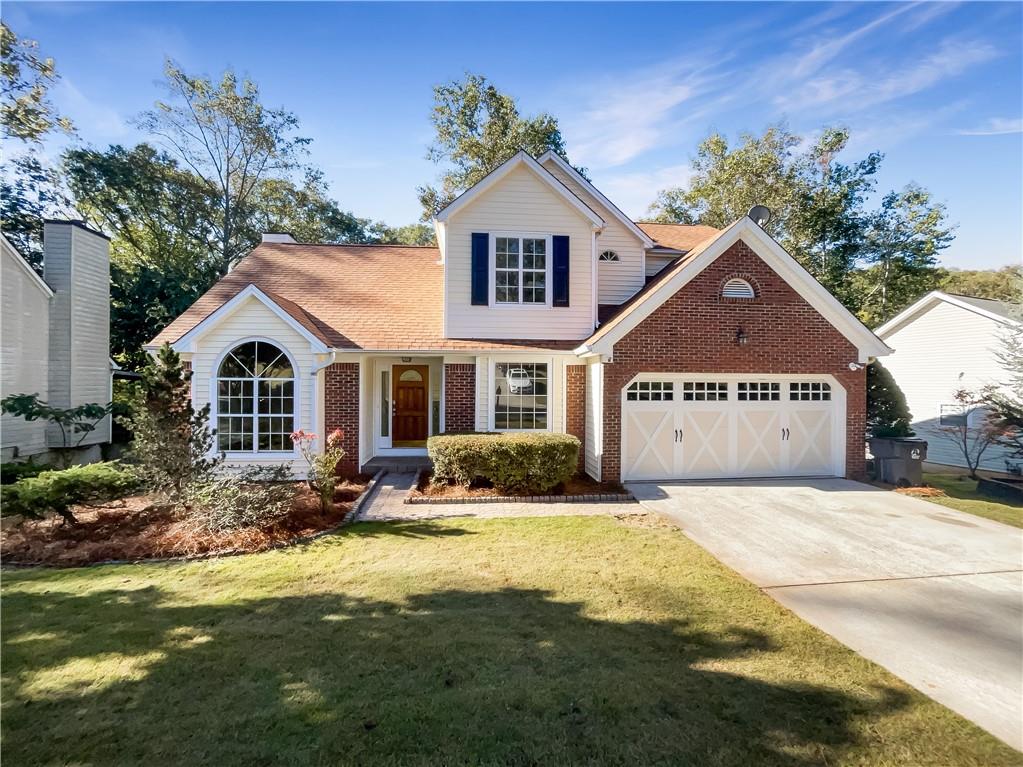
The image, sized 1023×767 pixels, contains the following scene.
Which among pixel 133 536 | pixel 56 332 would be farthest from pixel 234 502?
pixel 56 332

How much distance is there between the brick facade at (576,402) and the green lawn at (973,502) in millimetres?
7167

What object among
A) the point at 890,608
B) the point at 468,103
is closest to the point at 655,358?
the point at 890,608

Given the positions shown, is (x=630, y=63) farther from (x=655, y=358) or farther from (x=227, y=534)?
(x=227, y=534)

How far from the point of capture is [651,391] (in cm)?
1054

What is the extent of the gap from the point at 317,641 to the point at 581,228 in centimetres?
1064

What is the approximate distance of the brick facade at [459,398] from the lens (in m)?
11.3

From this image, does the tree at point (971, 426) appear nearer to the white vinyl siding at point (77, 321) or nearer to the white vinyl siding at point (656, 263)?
the white vinyl siding at point (656, 263)

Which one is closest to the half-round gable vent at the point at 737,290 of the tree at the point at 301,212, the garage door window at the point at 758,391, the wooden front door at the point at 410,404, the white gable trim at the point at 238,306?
the garage door window at the point at 758,391

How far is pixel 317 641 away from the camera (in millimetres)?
4145

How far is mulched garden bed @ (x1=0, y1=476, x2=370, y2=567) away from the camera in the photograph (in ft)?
20.4

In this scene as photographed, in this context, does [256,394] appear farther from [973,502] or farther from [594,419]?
[973,502]

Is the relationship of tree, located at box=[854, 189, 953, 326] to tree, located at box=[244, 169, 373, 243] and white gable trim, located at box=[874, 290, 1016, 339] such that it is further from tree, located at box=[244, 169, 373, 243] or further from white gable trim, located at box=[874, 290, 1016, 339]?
tree, located at box=[244, 169, 373, 243]

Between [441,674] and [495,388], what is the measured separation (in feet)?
26.1

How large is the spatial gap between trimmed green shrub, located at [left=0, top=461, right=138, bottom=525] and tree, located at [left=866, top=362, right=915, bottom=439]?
1652 cm
